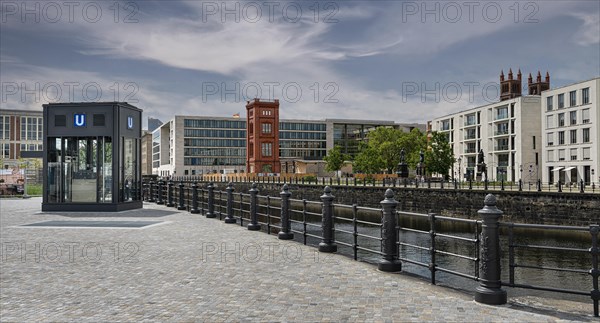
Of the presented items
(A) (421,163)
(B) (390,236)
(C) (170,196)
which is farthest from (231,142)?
(B) (390,236)

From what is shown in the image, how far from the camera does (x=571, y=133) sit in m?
65.6

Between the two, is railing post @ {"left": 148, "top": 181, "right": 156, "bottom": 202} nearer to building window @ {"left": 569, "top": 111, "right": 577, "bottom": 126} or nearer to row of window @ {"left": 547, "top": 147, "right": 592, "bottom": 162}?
row of window @ {"left": 547, "top": 147, "right": 592, "bottom": 162}

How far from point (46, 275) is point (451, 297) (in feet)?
23.1

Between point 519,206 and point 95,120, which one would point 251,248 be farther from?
Result: point 519,206

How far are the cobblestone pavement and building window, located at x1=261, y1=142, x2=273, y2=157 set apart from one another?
289 ft

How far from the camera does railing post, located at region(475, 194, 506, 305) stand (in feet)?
23.0

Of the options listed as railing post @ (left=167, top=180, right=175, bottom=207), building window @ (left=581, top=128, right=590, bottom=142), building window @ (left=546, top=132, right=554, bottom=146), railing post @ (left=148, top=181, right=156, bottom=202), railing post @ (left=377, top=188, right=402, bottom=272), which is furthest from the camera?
building window @ (left=546, top=132, right=554, bottom=146)

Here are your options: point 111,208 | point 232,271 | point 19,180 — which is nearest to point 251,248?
point 232,271

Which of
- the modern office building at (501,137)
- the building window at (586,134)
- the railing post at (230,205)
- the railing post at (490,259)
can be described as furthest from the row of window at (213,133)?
the railing post at (490,259)

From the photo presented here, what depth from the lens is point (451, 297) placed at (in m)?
7.41

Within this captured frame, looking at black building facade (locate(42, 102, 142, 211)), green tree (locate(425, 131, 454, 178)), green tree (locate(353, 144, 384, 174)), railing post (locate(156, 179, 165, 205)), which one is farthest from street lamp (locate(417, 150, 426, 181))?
black building facade (locate(42, 102, 142, 211))

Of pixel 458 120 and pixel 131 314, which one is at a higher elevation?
pixel 458 120

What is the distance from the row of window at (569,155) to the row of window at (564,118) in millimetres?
3443

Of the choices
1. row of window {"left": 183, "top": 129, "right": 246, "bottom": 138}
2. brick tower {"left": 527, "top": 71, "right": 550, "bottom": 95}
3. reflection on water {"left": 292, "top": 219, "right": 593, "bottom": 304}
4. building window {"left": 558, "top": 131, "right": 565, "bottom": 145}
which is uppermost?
brick tower {"left": 527, "top": 71, "right": 550, "bottom": 95}
